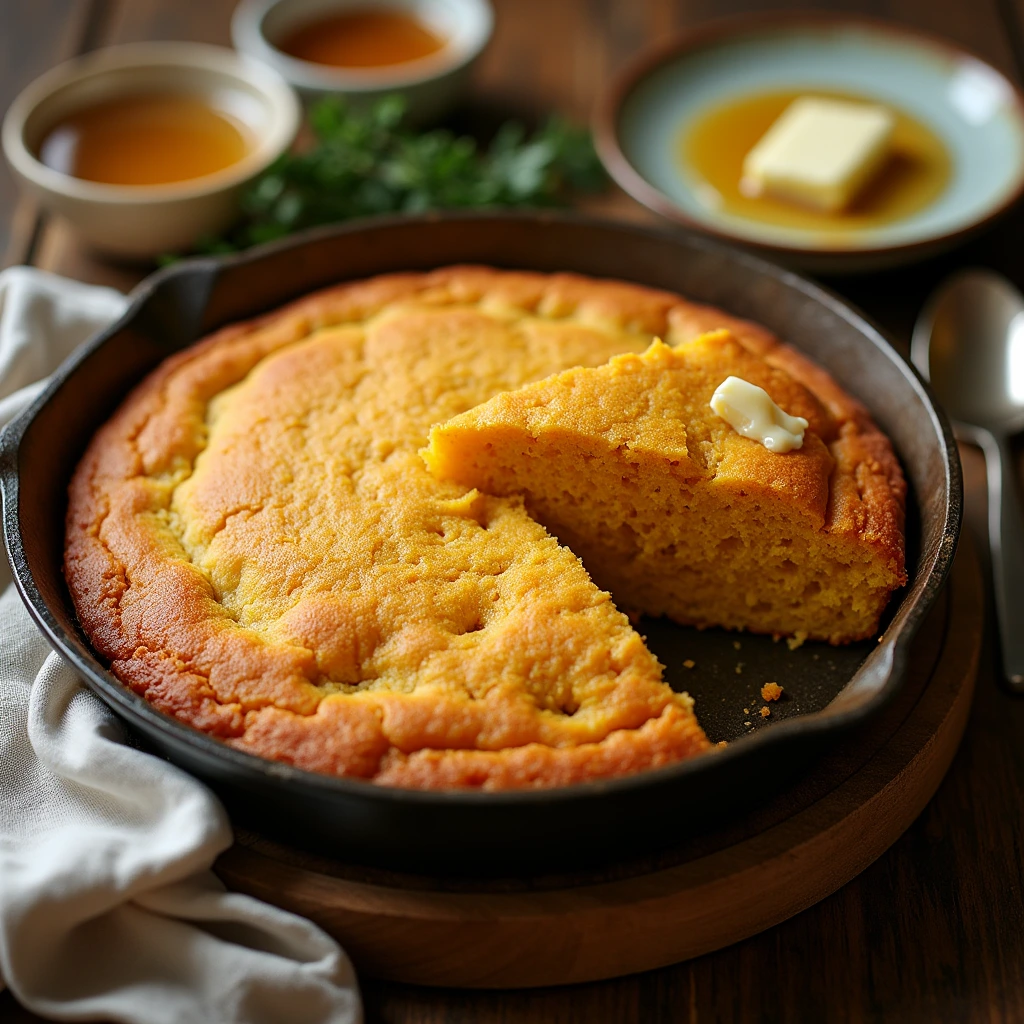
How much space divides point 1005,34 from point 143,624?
528 centimetres

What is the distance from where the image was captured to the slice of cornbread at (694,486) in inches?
127

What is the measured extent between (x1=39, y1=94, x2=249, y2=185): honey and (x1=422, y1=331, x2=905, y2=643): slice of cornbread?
2.21m

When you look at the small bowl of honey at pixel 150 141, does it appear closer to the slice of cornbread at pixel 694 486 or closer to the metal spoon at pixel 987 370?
the slice of cornbread at pixel 694 486

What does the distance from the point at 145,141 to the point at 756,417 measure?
3005 millimetres

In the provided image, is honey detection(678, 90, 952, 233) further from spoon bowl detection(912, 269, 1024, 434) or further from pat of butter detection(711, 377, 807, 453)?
pat of butter detection(711, 377, 807, 453)

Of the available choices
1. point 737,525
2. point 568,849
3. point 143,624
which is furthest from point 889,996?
point 143,624

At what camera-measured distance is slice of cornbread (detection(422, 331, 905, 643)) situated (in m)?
3.22

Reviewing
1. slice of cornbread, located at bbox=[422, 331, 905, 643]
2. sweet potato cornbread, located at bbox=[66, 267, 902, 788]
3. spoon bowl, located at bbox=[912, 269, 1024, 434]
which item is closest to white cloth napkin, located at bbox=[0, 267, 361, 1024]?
sweet potato cornbread, located at bbox=[66, 267, 902, 788]

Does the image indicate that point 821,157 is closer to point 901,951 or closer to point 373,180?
point 373,180

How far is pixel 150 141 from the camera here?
Result: 16.1 feet

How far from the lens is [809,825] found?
8.98ft

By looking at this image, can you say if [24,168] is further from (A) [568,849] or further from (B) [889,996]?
(B) [889,996]

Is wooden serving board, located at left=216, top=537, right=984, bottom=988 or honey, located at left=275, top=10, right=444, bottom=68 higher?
honey, located at left=275, top=10, right=444, bottom=68

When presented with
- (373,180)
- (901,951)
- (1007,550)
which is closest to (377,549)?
(901,951)
